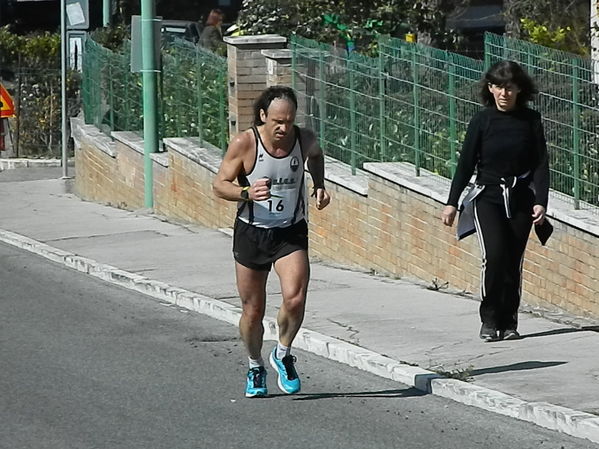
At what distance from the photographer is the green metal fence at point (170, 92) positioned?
17716mm

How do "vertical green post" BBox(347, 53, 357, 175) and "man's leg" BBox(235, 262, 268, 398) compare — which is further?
"vertical green post" BBox(347, 53, 357, 175)

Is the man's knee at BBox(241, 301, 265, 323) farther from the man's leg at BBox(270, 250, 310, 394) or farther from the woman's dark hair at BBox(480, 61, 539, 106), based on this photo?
the woman's dark hair at BBox(480, 61, 539, 106)

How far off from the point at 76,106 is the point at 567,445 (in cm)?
2471

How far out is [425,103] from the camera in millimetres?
13141

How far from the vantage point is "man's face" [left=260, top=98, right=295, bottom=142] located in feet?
27.4

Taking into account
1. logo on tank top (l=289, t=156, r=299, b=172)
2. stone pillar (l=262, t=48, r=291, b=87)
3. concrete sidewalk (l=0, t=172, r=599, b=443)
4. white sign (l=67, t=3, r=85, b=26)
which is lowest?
concrete sidewalk (l=0, t=172, r=599, b=443)

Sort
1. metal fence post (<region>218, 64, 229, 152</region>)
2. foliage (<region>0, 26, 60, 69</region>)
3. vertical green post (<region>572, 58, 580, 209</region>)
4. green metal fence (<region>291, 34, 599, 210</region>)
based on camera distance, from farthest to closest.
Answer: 1. foliage (<region>0, 26, 60, 69</region>)
2. metal fence post (<region>218, 64, 229, 152</region>)
3. green metal fence (<region>291, 34, 599, 210</region>)
4. vertical green post (<region>572, 58, 580, 209</region>)

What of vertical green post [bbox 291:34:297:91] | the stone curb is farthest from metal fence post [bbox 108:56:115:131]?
the stone curb

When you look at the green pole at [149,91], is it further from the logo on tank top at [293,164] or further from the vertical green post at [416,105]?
the logo on tank top at [293,164]

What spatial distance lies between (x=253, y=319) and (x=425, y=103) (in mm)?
4976

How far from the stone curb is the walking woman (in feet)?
3.10

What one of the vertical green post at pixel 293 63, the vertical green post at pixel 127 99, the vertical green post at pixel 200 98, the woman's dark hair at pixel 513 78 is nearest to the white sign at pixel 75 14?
the vertical green post at pixel 127 99

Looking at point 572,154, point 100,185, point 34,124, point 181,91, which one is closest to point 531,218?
point 572,154

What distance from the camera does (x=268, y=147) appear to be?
8.47 metres
